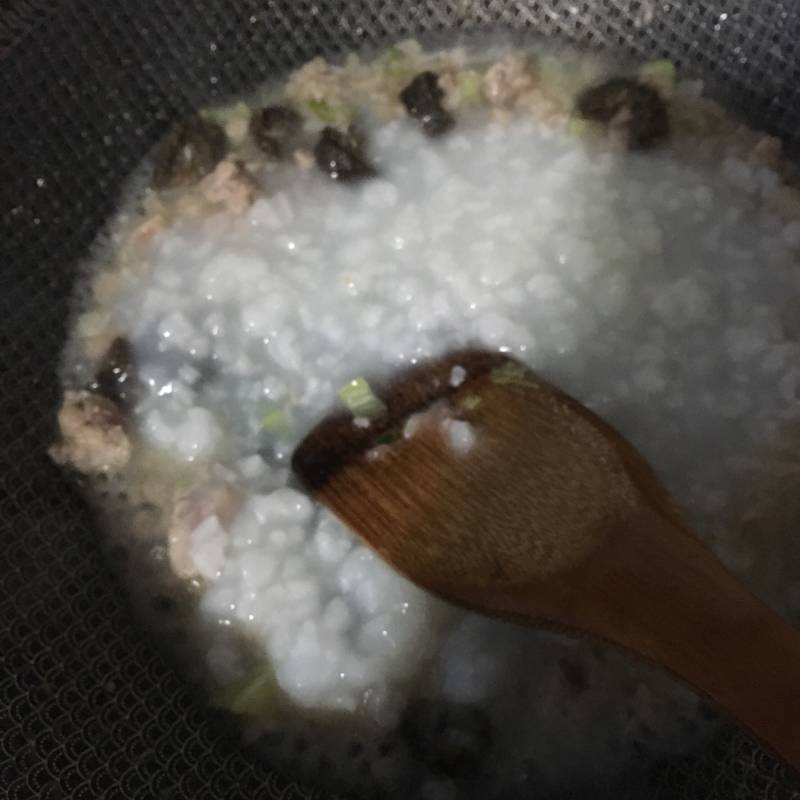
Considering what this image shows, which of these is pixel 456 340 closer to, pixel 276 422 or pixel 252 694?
pixel 276 422

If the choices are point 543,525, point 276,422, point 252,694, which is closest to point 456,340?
point 276,422

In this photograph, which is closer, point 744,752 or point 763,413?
point 744,752

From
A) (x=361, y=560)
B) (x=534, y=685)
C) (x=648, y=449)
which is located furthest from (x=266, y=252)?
(x=534, y=685)

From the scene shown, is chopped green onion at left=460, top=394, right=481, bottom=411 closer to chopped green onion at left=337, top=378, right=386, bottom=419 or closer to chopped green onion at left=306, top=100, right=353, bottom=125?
chopped green onion at left=337, top=378, right=386, bottom=419

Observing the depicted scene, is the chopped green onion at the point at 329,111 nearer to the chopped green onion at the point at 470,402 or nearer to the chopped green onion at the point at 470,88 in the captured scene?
the chopped green onion at the point at 470,88

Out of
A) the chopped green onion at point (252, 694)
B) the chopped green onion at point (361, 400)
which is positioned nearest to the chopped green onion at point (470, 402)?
the chopped green onion at point (361, 400)

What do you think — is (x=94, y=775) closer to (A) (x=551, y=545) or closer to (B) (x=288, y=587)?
(B) (x=288, y=587)
